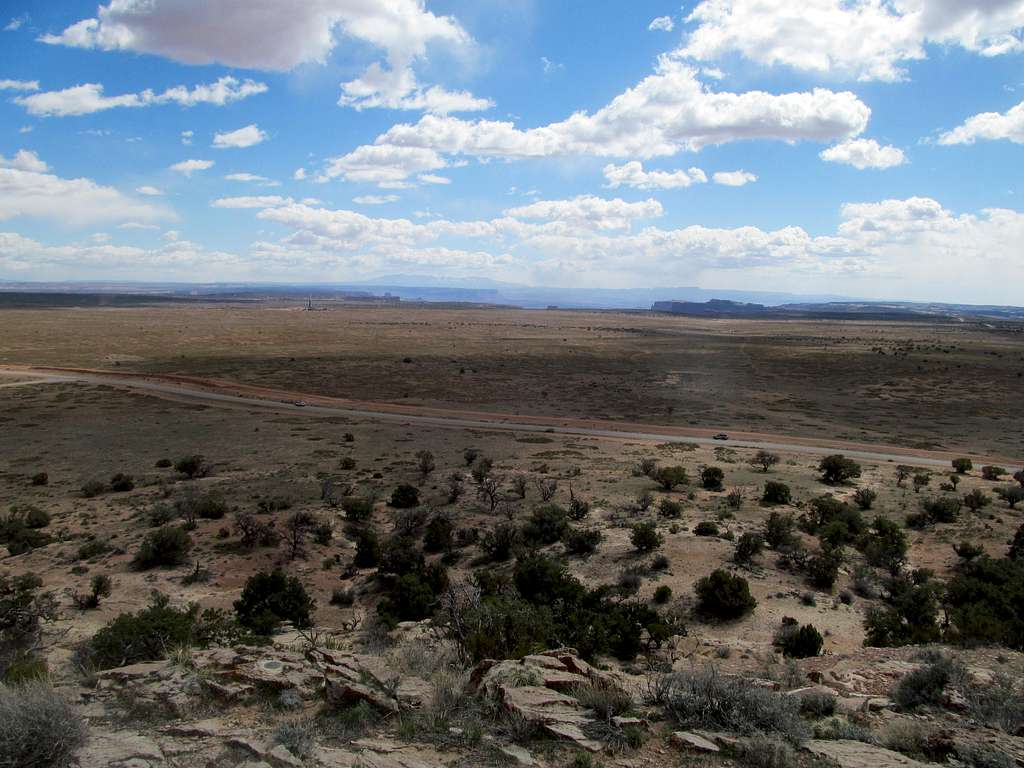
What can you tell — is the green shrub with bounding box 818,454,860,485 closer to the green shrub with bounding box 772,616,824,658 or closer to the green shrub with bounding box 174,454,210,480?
the green shrub with bounding box 772,616,824,658

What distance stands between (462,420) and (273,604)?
110ft

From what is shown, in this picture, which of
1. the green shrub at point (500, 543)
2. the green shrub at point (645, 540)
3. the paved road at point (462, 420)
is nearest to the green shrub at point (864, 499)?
the paved road at point (462, 420)

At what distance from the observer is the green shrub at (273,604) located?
14359 millimetres

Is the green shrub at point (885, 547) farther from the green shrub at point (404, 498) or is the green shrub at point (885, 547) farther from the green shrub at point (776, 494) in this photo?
the green shrub at point (404, 498)

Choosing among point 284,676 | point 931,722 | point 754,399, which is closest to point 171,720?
point 284,676

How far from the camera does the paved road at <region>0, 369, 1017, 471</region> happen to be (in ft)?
128

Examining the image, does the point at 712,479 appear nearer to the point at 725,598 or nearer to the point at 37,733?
the point at 725,598

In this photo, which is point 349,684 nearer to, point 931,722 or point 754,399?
point 931,722

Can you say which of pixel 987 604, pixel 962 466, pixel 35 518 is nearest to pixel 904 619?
pixel 987 604

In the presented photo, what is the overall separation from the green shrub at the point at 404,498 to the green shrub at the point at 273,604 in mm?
9771

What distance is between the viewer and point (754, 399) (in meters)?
60.9

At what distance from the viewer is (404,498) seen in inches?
1033

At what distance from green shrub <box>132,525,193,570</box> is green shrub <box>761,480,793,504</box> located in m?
23.6

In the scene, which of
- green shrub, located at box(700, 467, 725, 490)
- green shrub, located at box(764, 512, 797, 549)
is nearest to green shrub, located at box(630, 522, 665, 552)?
green shrub, located at box(764, 512, 797, 549)
